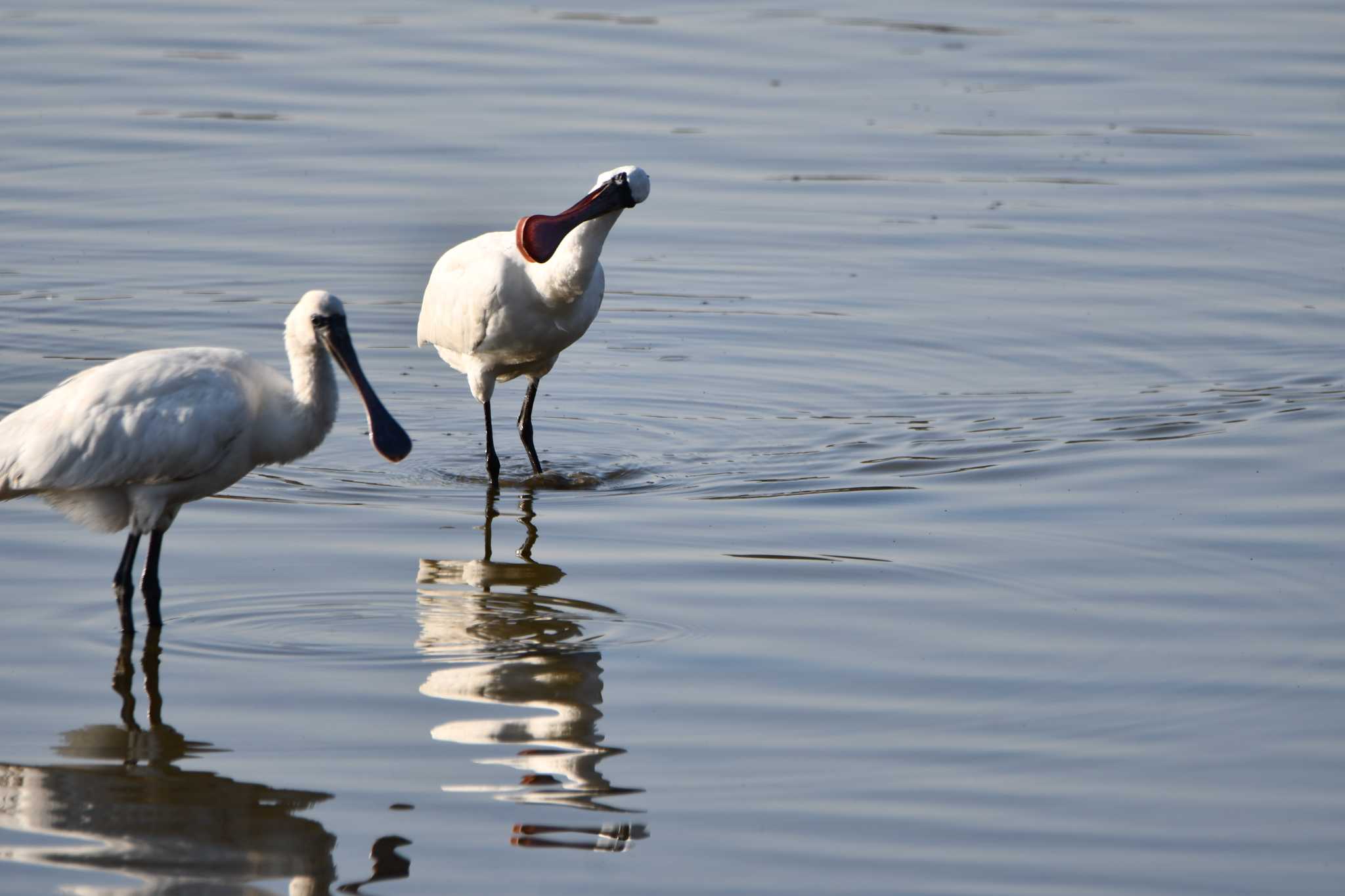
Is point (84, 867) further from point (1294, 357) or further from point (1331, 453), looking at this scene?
point (1294, 357)

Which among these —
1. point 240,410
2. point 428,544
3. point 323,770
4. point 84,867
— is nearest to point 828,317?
point 428,544

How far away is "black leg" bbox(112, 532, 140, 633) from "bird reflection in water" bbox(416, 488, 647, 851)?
1.01 m

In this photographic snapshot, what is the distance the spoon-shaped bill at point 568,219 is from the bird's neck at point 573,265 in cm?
7

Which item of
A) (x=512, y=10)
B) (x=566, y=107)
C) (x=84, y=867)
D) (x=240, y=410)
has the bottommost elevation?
(x=84, y=867)

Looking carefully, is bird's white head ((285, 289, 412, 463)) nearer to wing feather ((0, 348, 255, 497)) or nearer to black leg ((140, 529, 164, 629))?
wing feather ((0, 348, 255, 497))

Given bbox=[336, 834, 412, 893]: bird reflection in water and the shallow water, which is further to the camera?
the shallow water

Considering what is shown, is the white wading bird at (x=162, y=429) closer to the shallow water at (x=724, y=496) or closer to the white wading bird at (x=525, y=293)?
the shallow water at (x=724, y=496)

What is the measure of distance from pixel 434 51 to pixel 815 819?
14739mm

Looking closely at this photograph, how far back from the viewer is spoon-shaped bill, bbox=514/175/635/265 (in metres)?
9.75

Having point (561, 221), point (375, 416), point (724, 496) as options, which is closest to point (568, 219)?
point (561, 221)

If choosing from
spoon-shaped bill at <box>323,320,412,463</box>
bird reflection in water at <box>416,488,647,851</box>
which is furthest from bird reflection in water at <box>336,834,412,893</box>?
spoon-shaped bill at <box>323,320,412,463</box>

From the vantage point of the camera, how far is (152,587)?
732 cm

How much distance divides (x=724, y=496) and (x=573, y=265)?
1.37m

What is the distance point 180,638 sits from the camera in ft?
23.9
